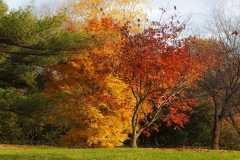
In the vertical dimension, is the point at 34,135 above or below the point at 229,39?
below

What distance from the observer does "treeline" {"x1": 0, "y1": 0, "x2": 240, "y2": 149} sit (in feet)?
32.9

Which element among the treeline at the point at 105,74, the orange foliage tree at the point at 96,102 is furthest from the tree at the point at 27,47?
the orange foliage tree at the point at 96,102

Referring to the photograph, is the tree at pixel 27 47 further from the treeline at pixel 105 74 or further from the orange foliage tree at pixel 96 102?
the orange foliage tree at pixel 96 102

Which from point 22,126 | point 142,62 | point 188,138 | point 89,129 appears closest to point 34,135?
point 22,126

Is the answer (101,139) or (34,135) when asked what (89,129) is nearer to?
(101,139)

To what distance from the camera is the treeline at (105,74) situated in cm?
1002

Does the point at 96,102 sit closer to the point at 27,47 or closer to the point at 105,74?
the point at 105,74

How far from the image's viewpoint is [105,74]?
48.2ft

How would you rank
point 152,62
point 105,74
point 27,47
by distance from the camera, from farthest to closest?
1. point 105,74
2. point 152,62
3. point 27,47

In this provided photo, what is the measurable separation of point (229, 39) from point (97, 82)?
7.67 m

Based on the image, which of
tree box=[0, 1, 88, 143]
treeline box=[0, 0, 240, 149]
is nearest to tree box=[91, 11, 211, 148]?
treeline box=[0, 0, 240, 149]

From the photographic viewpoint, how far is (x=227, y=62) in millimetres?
16625

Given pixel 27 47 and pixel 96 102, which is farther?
pixel 96 102

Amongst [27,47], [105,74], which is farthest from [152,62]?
[27,47]
